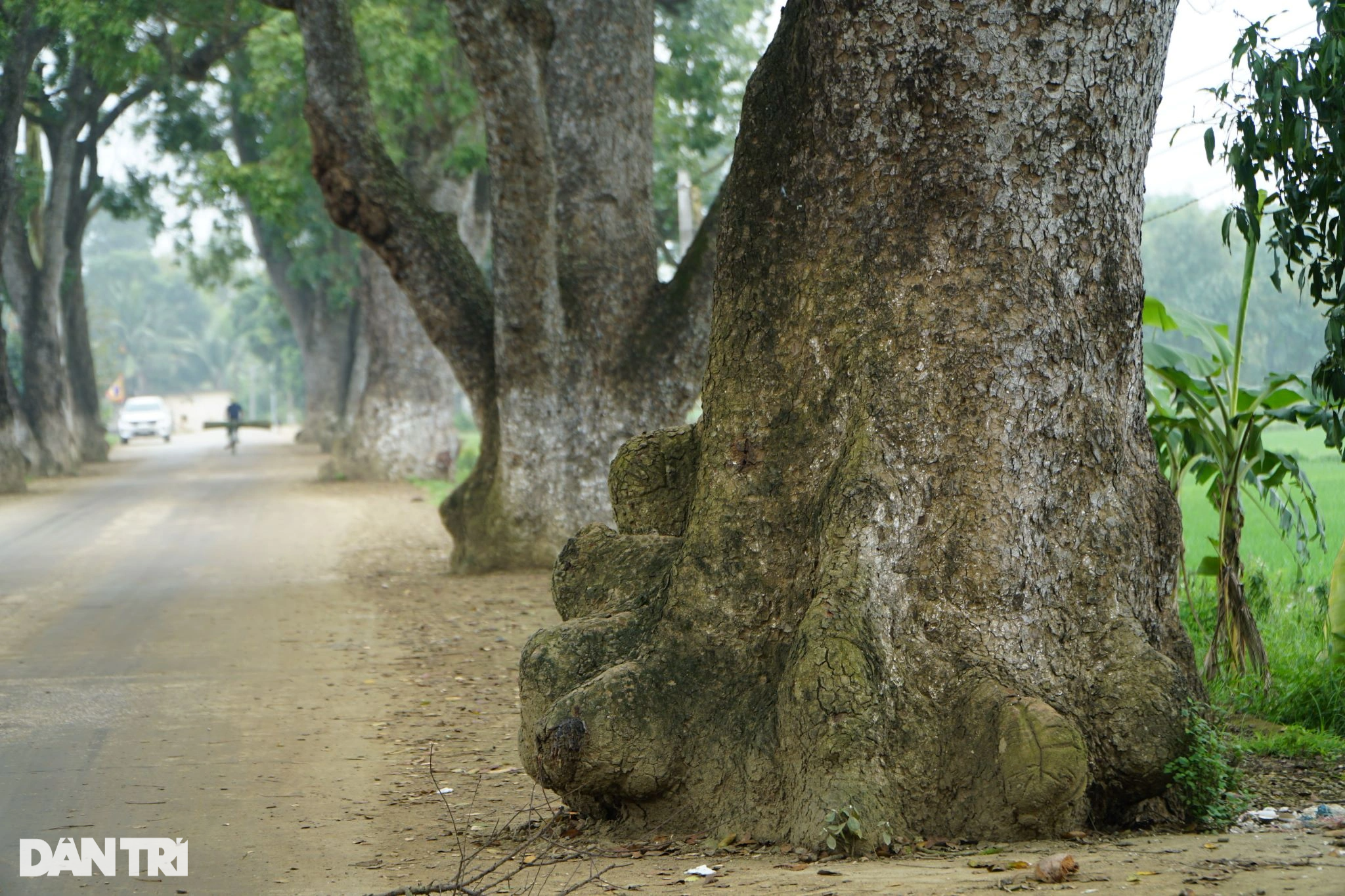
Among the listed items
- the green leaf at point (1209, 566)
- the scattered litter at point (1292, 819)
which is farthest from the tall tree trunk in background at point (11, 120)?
the scattered litter at point (1292, 819)

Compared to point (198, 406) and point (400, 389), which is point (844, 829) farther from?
point (198, 406)

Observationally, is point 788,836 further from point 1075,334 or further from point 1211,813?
point 1075,334

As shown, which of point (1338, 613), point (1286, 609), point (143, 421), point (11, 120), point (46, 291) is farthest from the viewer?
point (143, 421)

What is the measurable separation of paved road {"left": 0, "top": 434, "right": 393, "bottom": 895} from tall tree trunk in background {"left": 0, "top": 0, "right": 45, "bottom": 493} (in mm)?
5708

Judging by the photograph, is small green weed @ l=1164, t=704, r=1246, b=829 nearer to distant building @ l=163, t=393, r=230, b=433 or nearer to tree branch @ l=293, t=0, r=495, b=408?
tree branch @ l=293, t=0, r=495, b=408

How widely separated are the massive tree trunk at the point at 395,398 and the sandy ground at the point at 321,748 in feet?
31.9

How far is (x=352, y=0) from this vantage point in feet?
59.9

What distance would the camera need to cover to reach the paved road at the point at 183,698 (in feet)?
15.6

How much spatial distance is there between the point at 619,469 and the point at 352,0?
15059 mm

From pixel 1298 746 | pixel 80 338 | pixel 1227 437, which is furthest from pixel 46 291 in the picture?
pixel 1298 746

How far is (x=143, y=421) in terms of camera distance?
5297 centimetres

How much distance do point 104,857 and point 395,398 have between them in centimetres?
2032

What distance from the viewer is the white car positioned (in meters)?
52.3

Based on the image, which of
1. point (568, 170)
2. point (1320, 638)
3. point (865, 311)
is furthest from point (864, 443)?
point (568, 170)
